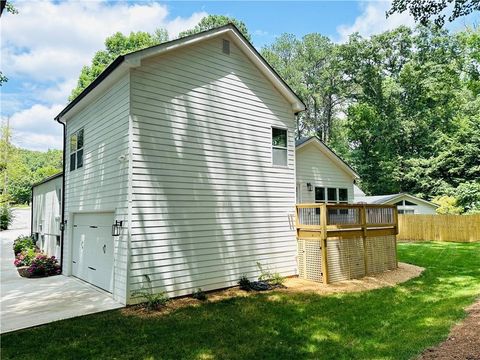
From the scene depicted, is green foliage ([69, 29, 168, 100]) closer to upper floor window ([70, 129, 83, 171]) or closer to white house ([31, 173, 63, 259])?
white house ([31, 173, 63, 259])

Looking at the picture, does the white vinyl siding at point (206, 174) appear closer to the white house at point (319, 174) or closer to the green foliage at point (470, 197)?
the white house at point (319, 174)

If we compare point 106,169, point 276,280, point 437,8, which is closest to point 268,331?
point 276,280

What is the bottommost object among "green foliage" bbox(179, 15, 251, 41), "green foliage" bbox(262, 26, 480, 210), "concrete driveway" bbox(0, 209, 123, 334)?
"concrete driveway" bbox(0, 209, 123, 334)

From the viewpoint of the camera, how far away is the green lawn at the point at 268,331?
476cm

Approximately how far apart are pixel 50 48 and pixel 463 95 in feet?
→ 120

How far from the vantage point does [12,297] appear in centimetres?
774

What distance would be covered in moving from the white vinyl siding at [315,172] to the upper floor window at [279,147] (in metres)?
3.16

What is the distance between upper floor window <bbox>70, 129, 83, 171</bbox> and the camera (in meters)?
10.0

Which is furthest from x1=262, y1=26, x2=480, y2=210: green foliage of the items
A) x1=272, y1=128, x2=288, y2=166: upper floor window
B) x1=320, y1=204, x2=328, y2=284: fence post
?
x1=320, y1=204, x2=328, y2=284: fence post

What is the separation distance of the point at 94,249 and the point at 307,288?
578 centimetres

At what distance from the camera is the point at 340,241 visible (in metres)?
9.59

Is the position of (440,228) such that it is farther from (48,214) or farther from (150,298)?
(48,214)

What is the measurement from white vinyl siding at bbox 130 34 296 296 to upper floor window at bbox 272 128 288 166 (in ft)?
0.54

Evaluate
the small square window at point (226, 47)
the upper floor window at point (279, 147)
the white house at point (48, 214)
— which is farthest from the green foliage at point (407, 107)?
the white house at point (48, 214)
